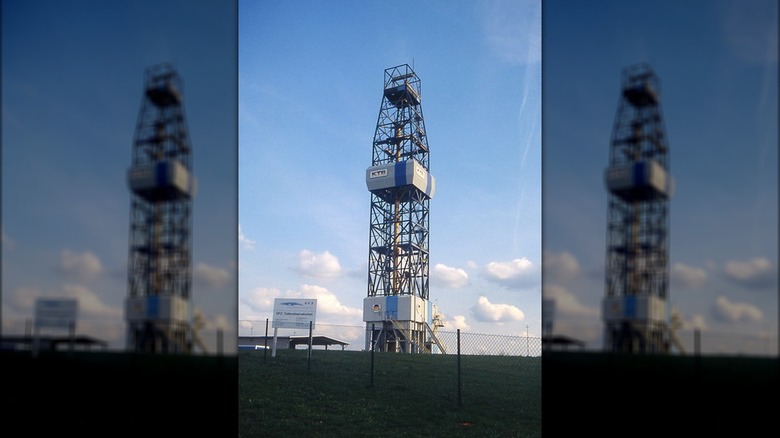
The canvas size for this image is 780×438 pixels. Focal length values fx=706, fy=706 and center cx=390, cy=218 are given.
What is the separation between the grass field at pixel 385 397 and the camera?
9.67 m

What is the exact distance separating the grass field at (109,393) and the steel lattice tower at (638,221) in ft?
3.67

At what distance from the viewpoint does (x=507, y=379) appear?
1447cm

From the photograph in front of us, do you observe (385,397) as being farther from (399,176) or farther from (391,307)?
(399,176)

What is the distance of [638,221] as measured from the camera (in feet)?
5.61

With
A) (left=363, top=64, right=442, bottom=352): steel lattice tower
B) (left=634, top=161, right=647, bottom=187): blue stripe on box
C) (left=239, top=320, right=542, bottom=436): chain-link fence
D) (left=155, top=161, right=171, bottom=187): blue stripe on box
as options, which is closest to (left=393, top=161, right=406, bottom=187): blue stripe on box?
(left=363, top=64, right=442, bottom=352): steel lattice tower

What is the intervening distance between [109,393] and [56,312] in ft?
0.83

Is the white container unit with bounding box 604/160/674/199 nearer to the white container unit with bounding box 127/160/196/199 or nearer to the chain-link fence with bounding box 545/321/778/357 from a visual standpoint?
the chain-link fence with bounding box 545/321/778/357

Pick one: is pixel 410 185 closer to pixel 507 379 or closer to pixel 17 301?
pixel 507 379

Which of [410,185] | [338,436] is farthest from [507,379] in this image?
[410,185]

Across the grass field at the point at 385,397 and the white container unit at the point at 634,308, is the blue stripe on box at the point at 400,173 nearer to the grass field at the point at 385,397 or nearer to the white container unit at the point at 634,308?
the grass field at the point at 385,397

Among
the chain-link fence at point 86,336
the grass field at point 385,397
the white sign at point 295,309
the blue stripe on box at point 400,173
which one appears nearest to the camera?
the chain-link fence at point 86,336

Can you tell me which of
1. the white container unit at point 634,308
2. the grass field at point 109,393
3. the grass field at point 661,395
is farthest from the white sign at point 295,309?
the white container unit at point 634,308

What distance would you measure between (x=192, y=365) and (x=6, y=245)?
23.2 inches

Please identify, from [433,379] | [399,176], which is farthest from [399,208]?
[433,379]
